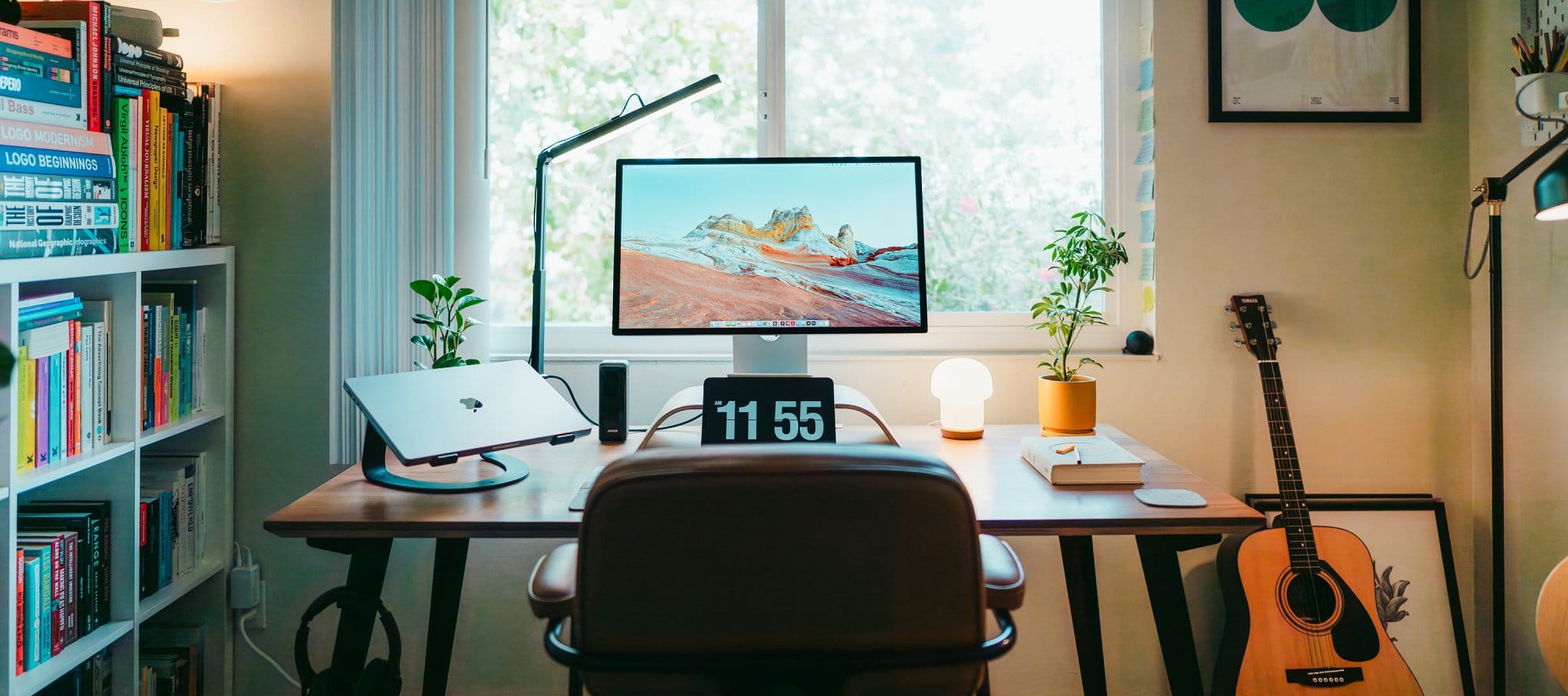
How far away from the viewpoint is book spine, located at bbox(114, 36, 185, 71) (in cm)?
172

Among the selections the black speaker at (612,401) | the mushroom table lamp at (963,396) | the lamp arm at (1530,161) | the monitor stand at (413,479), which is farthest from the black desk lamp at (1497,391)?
the monitor stand at (413,479)

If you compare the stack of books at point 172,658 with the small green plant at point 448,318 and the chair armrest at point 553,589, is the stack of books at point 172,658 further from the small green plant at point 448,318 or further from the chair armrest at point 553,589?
the chair armrest at point 553,589

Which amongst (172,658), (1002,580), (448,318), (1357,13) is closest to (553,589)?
(1002,580)

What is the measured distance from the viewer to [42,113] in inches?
59.7

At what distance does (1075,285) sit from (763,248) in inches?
30.5

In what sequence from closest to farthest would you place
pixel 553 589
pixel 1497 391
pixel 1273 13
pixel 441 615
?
pixel 553 589
pixel 441 615
pixel 1497 391
pixel 1273 13

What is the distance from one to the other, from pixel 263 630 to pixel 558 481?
40.7 inches

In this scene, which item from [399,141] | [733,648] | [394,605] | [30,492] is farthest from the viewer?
[394,605]

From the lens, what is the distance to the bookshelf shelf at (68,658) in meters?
1.49

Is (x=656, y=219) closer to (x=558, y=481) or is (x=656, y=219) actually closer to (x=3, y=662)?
(x=558, y=481)

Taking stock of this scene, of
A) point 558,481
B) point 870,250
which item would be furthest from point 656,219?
point 558,481

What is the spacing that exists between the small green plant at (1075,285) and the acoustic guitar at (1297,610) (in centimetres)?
41

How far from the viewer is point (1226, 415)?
7.07ft

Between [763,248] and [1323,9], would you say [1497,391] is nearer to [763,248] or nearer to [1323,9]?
[1323,9]
